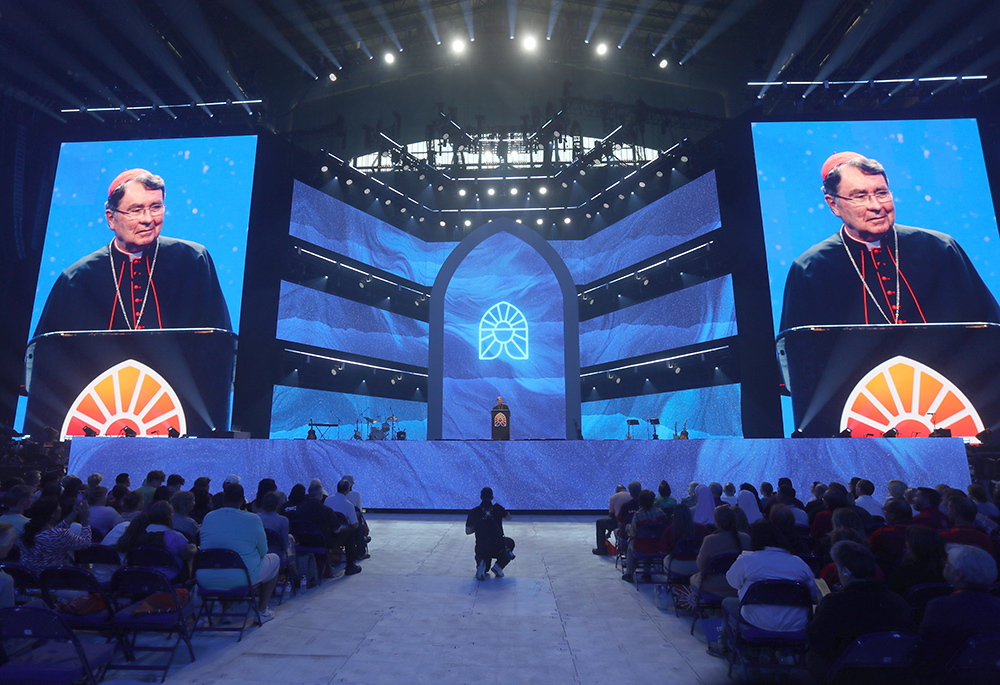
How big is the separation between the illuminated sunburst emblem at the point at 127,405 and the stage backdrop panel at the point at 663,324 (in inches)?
602

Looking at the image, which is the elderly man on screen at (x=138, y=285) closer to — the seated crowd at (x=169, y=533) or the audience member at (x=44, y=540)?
the seated crowd at (x=169, y=533)

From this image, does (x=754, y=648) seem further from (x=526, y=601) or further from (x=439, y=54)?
(x=439, y=54)

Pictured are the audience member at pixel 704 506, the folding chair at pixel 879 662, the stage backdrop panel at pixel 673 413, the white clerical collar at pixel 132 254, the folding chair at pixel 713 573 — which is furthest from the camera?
the white clerical collar at pixel 132 254

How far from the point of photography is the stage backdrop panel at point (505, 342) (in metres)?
16.7

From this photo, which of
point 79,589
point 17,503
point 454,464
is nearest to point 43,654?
point 79,589

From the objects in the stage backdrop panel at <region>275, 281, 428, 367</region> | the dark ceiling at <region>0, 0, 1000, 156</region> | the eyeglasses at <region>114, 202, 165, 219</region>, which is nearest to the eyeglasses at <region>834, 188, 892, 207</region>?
the dark ceiling at <region>0, 0, 1000, 156</region>

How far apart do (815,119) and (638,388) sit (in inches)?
418

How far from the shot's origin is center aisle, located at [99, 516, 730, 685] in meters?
3.85

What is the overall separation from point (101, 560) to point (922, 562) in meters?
5.89

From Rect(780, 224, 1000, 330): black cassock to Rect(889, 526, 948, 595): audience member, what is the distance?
536 inches

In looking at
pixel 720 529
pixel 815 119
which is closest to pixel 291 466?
pixel 720 529

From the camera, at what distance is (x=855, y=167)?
16938 mm

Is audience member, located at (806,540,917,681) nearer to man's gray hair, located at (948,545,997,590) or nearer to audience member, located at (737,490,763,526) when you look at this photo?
man's gray hair, located at (948,545,997,590)

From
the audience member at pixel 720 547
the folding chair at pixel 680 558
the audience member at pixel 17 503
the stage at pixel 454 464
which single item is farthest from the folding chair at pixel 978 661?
the stage at pixel 454 464
